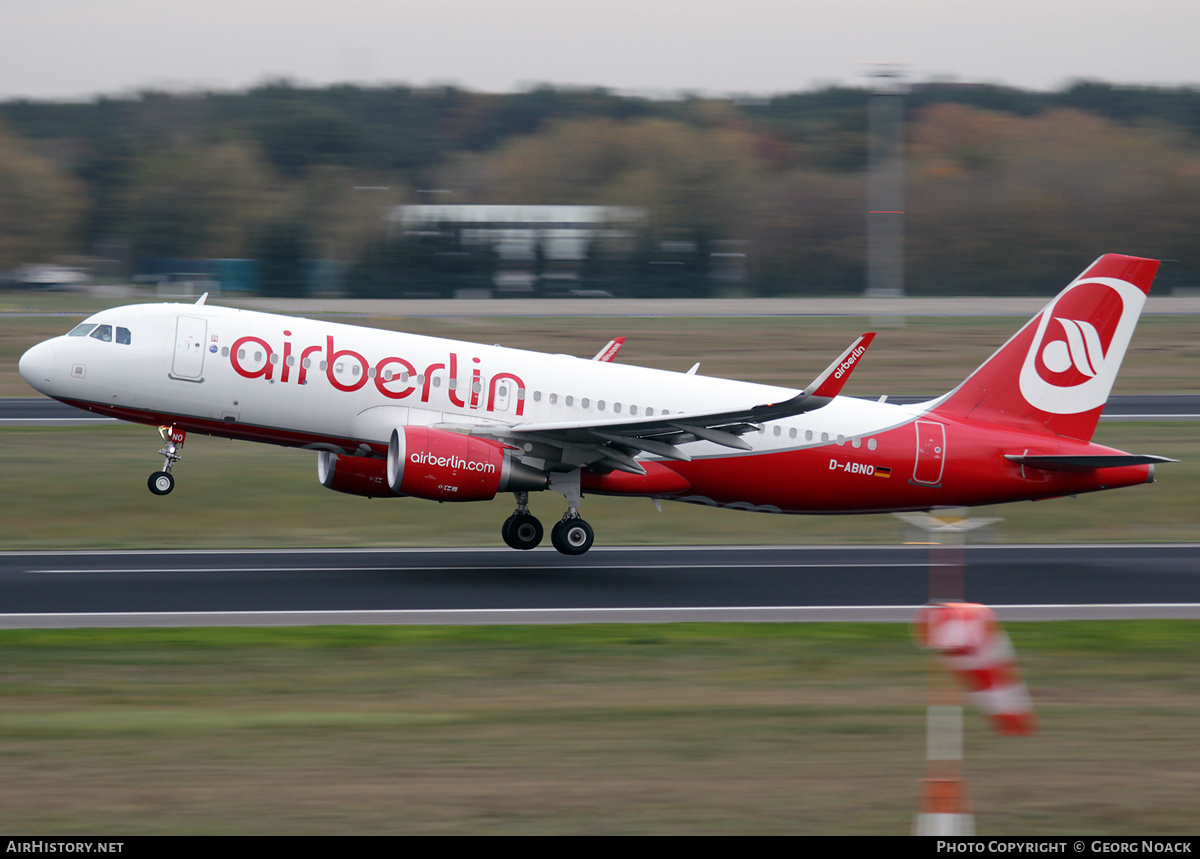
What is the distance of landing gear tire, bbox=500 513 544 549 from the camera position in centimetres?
2391

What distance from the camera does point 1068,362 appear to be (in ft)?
79.5

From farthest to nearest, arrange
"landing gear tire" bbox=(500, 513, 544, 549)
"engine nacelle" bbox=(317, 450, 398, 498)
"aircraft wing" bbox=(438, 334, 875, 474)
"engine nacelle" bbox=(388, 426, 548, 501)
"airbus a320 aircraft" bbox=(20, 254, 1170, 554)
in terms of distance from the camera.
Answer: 1. "landing gear tire" bbox=(500, 513, 544, 549)
2. "engine nacelle" bbox=(317, 450, 398, 498)
3. "airbus a320 aircraft" bbox=(20, 254, 1170, 554)
4. "engine nacelle" bbox=(388, 426, 548, 501)
5. "aircraft wing" bbox=(438, 334, 875, 474)

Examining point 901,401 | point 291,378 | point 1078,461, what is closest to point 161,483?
point 291,378

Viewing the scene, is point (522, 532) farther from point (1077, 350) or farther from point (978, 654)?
point (978, 654)

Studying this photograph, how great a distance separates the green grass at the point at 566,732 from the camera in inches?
406

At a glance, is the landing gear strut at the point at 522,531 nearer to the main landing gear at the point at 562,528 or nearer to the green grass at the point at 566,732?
the main landing gear at the point at 562,528

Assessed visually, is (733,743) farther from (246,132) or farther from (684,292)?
(246,132)

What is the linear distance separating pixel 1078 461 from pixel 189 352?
15.8 m

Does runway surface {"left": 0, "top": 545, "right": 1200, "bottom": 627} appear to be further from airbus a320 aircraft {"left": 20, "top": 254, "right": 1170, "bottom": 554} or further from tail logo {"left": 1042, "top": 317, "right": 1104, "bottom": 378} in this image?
tail logo {"left": 1042, "top": 317, "right": 1104, "bottom": 378}

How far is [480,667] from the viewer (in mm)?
15445

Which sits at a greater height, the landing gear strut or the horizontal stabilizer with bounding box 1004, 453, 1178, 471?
the horizontal stabilizer with bounding box 1004, 453, 1178, 471

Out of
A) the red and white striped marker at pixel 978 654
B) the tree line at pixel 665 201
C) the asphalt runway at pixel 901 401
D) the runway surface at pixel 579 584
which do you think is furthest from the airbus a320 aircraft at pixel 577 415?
the tree line at pixel 665 201

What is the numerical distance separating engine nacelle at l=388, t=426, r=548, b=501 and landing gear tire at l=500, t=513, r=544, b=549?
2234 mm

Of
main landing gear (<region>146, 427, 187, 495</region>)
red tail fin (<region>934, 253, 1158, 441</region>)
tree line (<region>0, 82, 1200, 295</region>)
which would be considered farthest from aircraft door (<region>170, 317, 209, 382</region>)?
tree line (<region>0, 82, 1200, 295</region>)
